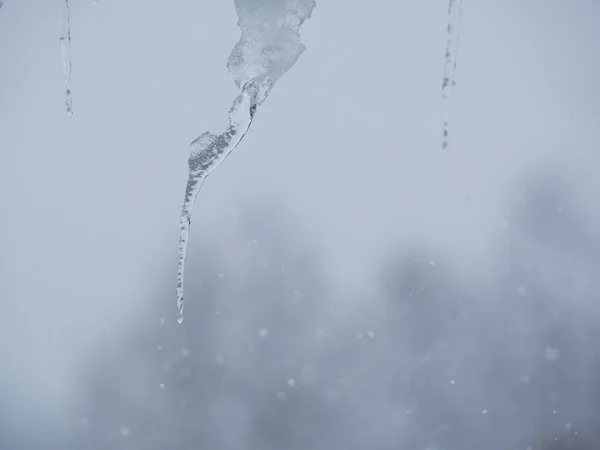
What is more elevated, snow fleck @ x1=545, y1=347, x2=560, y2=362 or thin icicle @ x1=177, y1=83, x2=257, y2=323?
thin icicle @ x1=177, y1=83, x2=257, y2=323

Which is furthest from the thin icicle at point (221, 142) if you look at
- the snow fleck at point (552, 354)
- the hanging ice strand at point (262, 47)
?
the snow fleck at point (552, 354)

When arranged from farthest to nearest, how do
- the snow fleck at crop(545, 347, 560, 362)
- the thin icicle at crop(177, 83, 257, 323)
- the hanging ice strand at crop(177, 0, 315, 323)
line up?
the snow fleck at crop(545, 347, 560, 362)
the hanging ice strand at crop(177, 0, 315, 323)
the thin icicle at crop(177, 83, 257, 323)

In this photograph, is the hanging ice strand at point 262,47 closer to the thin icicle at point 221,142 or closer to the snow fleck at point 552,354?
the thin icicle at point 221,142

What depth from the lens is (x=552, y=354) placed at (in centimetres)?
1031

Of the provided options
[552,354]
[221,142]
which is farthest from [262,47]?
[552,354]

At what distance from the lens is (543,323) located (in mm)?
10930

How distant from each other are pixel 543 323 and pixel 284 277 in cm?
501

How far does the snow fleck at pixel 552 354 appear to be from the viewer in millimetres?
10248

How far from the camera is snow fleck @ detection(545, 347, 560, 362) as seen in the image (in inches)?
403

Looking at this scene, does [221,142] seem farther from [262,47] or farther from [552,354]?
[552,354]

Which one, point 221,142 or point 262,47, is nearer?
point 221,142

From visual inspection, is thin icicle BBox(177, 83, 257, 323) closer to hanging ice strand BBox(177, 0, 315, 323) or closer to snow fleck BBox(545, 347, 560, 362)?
hanging ice strand BBox(177, 0, 315, 323)

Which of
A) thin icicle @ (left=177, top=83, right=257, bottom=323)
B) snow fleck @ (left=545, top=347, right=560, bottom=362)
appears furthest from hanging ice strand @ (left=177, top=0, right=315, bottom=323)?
snow fleck @ (left=545, top=347, right=560, bottom=362)

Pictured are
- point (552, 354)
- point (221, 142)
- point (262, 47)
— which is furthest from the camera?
point (552, 354)
